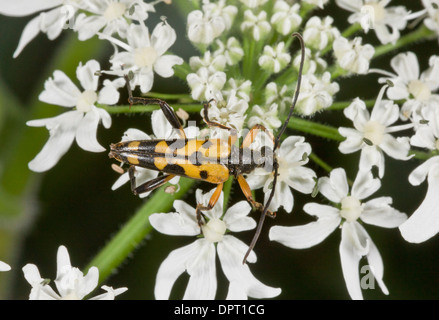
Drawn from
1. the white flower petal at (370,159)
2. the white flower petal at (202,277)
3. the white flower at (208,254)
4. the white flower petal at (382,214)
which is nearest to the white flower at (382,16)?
the white flower petal at (370,159)

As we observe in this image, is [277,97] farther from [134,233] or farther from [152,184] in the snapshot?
[134,233]

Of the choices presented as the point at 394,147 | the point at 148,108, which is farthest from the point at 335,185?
the point at 148,108

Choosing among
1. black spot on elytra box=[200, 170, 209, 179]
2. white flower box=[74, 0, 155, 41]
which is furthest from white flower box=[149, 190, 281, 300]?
white flower box=[74, 0, 155, 41]

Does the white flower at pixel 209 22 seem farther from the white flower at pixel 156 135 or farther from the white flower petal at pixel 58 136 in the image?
the white flower petal at pixel 58 136

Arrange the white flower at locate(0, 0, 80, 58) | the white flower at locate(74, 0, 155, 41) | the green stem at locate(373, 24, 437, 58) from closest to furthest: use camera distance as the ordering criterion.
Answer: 1. the white flower at locate(74, 0, 155, 41)
2. the white flower at locate(0, 0, 80, 58)
3. the green stem at locate(373, 24, 437, 58)

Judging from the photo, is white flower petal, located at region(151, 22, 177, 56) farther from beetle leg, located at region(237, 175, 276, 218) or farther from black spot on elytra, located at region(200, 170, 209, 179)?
beetle leg, located at region(237, 175, 276, 218)

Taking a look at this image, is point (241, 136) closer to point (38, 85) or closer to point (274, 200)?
point (274, 200)
